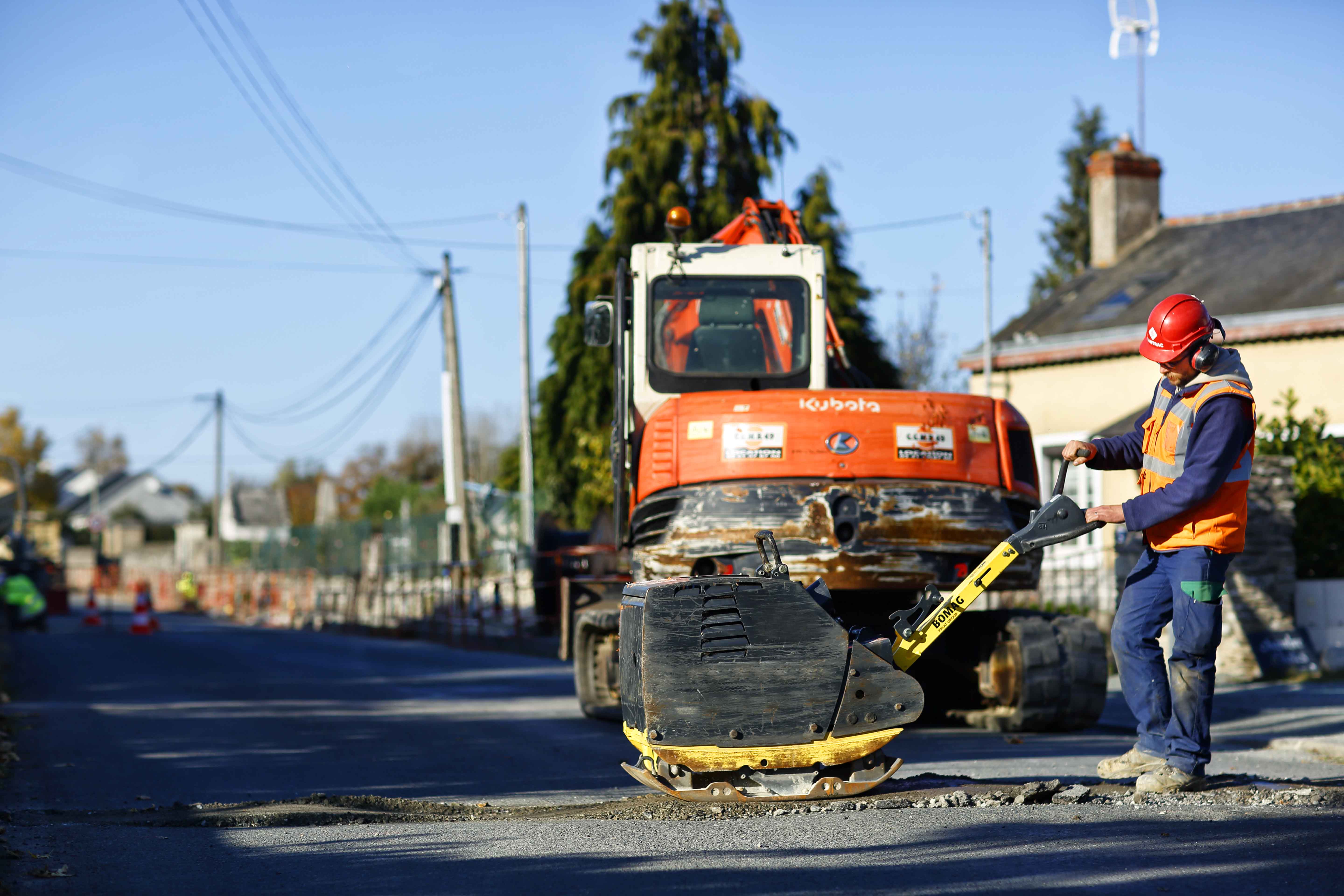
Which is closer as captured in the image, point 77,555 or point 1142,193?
point 1142,193

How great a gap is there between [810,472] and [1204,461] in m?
2.86

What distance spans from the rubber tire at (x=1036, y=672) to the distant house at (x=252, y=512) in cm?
10512

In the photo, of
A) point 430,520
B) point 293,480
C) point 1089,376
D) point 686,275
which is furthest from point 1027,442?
point 293,480

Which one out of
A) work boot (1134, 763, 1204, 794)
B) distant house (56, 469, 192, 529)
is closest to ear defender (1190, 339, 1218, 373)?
work boot (1134, 763, 1204, 794)

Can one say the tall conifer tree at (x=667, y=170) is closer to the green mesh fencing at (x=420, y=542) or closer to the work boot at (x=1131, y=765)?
the green mesh fencing at (x=420, y=542)

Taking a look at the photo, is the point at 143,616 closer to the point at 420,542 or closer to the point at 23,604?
the point at 23,604

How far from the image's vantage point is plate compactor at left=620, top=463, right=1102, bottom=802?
19.5 ft

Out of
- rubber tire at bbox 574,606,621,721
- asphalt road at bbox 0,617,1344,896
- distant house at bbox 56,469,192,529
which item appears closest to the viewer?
asphalt road at bbox 0,617,1344,896

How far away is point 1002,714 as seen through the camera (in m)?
9.54

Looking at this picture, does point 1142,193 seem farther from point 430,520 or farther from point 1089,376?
point 430,520

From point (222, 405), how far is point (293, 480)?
63.4m

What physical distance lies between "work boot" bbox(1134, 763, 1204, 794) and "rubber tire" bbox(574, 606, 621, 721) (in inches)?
193

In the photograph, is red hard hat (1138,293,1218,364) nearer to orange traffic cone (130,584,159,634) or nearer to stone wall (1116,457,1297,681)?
stone wall (1116,457,1297,681)

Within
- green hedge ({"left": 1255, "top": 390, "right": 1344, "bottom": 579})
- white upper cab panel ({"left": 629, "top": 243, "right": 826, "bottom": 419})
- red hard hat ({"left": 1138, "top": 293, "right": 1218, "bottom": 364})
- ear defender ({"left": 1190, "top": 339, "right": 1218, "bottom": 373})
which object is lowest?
green hedge ({"left": 1255, "top": 390, "right": 1344, "bottom": 579})
